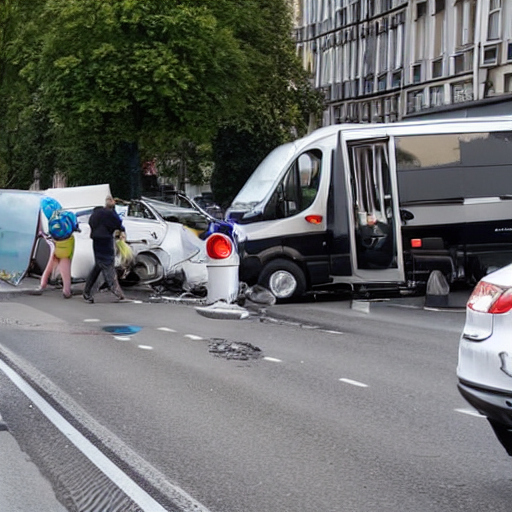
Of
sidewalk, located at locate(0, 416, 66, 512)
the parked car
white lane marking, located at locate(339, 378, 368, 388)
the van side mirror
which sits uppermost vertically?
the van side mirror

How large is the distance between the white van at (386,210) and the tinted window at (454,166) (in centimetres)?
2

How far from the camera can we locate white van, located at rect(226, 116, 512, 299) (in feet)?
56.5

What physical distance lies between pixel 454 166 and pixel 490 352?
42.0 feet

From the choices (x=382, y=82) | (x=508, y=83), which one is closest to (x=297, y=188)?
(x=508, y=83)

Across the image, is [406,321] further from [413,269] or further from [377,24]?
[377,24]

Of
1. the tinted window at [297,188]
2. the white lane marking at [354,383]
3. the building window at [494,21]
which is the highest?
the building window at [494,21]

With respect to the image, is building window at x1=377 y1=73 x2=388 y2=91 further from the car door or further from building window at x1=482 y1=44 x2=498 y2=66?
the car door

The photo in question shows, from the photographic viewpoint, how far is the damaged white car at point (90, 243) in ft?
61.6

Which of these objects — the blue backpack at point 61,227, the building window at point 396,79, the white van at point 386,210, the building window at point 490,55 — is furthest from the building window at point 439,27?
the blue backpack at point 61,227

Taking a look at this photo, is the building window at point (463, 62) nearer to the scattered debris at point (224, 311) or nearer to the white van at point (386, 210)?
the white van at point (386, 210)

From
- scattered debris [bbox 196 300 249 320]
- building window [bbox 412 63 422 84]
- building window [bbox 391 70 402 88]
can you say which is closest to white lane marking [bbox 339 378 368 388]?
scattered debris [bbox 196 300 249 320]

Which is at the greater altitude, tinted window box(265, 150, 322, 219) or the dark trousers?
tinted window box(265, 150, 322, 219)

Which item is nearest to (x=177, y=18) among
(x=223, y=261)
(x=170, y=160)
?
(x=223, y=261)

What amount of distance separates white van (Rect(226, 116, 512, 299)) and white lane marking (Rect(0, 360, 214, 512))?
8.96 meters
